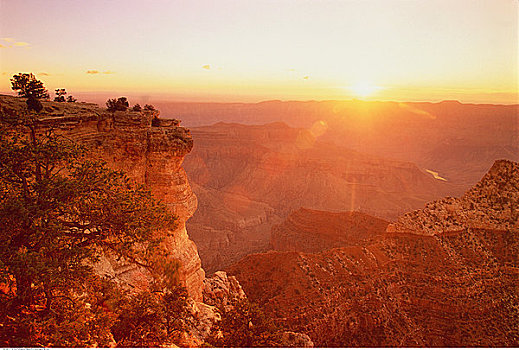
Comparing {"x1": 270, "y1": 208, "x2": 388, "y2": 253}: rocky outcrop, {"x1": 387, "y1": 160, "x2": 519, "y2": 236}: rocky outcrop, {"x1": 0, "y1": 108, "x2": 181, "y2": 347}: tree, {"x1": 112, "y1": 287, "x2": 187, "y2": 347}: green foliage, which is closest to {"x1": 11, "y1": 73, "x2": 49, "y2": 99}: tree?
{"x1": 0, "y1": 108, "x2": 181, "y2": 347}: tree

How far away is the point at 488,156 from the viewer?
106438 mm

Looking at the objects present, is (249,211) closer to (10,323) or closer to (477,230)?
(477,230)

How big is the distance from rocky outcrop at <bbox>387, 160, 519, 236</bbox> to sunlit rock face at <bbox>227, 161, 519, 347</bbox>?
0.22ft

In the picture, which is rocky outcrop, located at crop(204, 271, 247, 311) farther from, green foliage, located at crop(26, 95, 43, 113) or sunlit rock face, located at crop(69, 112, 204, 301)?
green foliage, located at crop(26, 95, 43, 113)

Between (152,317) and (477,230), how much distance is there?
2490 cm

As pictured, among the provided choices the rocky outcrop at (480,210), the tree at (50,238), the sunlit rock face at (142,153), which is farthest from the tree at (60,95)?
the rocky outcrop at (480,210)

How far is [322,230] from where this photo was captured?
38.4 meters

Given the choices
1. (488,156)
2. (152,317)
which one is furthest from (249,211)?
(488,156)

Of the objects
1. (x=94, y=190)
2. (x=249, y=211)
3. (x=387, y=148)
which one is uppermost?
(x=94, y=190)

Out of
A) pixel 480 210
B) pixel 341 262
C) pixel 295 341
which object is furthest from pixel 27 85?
pixel 480 210

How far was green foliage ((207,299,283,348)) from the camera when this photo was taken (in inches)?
389

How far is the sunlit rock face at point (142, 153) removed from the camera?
1368 cm

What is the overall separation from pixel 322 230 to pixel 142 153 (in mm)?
28058

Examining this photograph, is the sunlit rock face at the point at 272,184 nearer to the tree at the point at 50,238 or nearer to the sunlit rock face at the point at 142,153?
the sunlit rock face at the point at 142,153
